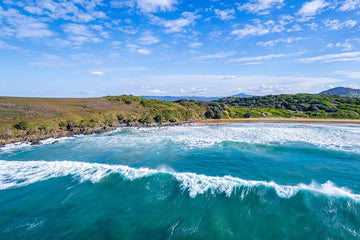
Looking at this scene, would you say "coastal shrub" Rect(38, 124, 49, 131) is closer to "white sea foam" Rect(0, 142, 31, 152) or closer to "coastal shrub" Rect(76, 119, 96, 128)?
"white sea foam" Rect(0, 142, 31, 152)

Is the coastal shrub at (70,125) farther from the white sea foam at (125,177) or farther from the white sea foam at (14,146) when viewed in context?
the white sea foam at (125,177)

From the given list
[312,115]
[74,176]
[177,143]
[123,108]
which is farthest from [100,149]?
→ [312,115]

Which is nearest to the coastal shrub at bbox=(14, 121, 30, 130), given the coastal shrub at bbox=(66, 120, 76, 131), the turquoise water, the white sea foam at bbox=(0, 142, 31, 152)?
the white sea foam at bbox=(0, 142, 31, 152)

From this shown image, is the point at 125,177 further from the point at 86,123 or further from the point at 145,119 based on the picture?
the point at 145,119

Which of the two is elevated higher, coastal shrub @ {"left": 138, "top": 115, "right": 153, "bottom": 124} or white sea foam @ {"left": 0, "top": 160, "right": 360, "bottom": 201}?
coastal shrub @ {"left": 138, "top": 115, "right": 153, "bottom": 124}

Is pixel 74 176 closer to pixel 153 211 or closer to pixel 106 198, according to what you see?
pixel 106 198

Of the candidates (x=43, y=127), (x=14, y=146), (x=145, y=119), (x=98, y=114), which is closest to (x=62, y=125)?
(x=43, y=127)
